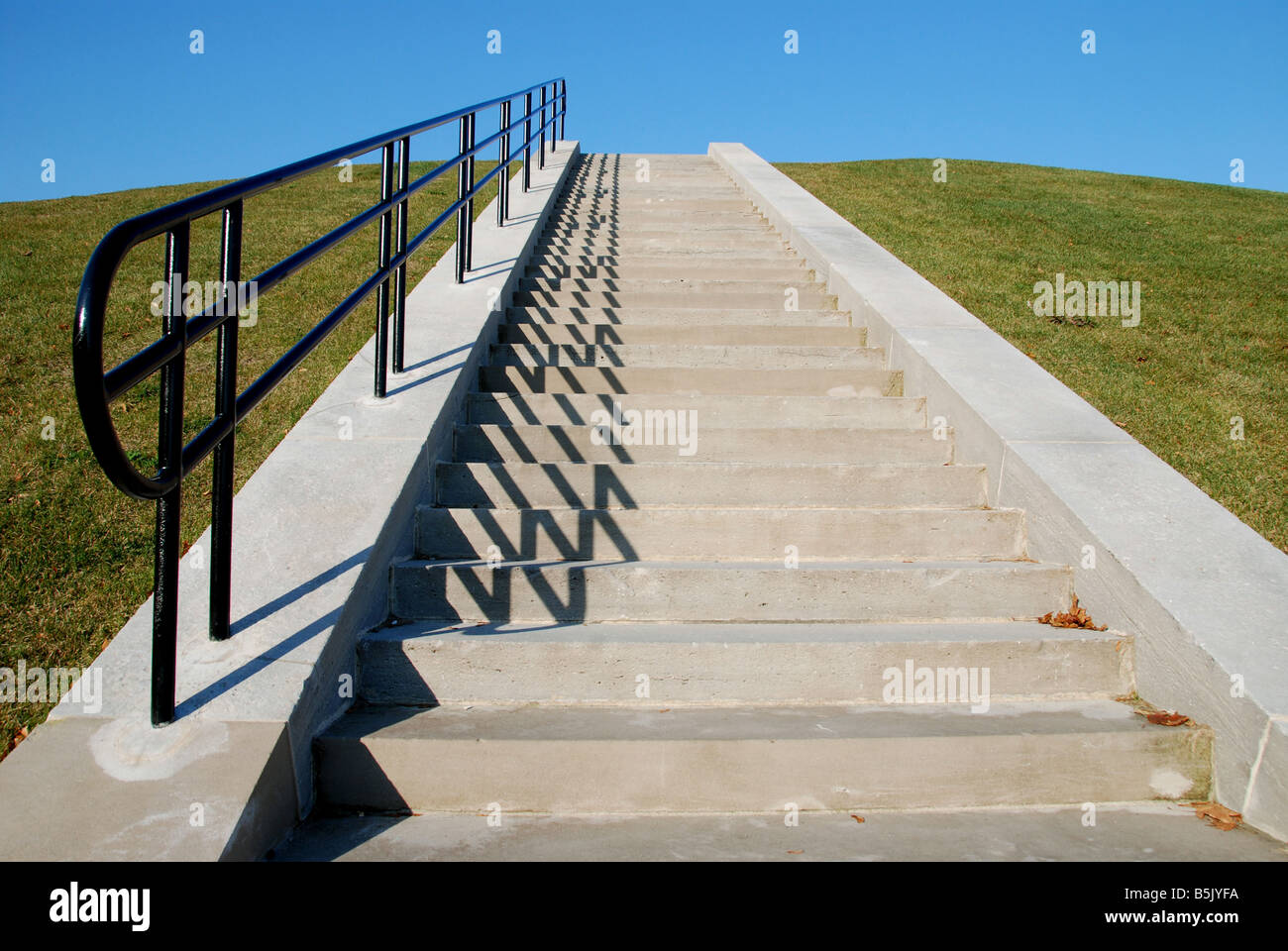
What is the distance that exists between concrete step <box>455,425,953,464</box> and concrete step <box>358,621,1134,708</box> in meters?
1.37

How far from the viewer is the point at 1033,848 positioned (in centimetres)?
237

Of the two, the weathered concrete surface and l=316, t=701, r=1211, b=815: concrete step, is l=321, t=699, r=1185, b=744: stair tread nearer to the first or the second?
l=316, t=701, r=1211, b=815: concrete step

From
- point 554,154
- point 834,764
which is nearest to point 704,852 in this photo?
point 834,764

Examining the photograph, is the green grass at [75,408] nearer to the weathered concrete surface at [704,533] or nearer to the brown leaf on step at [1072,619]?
the weathered concrete surface at [704,533]

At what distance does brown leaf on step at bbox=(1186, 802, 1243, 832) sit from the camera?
8.23ft

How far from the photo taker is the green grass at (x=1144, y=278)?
16.8ft

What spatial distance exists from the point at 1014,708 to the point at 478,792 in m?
1.70

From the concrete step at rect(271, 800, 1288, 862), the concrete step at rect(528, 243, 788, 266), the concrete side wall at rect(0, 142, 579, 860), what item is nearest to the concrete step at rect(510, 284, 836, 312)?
the concrete step at rect(528, 243, 788, 266)

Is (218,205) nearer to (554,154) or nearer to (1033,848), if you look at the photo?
(1033,848)

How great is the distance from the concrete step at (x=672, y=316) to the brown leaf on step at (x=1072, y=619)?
2.98 m

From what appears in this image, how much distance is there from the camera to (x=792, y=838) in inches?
95.4

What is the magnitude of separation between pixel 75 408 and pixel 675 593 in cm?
389

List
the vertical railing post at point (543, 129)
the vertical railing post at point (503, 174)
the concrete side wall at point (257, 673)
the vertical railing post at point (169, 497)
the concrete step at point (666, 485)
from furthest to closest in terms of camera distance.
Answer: the vertical railing post at point (543, 129)
the vertical railing post at point (503, 174)
the concrete step at point (666, 485)
the vertical railing post at point (169, 497)
the concrete side wall at point (257, 673)

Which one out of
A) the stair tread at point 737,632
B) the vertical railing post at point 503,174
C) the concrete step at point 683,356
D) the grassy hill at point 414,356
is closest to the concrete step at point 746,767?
the stair tread at point 737,632
